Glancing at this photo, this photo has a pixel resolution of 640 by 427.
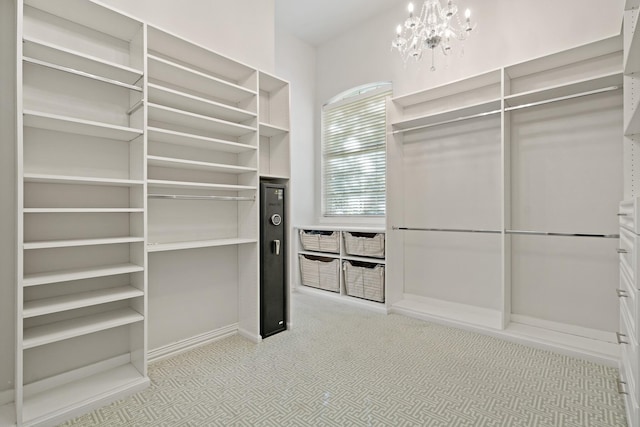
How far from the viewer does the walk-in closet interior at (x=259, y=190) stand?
189 centimetres

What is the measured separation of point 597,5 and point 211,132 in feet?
11.4

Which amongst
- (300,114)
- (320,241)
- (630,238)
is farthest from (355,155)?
(630,238)

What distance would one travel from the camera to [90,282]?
217 cm

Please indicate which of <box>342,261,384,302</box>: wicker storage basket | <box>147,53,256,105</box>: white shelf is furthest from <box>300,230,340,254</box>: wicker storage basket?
<box>147,53,256,105</box>: white shelf

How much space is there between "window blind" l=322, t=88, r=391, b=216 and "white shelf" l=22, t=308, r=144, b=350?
318 centimetres

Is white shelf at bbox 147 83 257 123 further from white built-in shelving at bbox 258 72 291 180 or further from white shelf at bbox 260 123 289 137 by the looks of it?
white built-in shelving at bbox 258 72 291 180

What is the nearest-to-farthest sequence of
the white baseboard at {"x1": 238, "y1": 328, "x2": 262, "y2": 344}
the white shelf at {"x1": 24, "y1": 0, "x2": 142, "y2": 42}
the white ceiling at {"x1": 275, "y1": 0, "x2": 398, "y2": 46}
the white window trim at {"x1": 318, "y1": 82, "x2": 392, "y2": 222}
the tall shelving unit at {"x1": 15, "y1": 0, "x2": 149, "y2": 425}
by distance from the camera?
the tall shelving unit at {"x1": 15, "y1": 0, "x2": 149, "y2": 425}
the white shelf at {"x1": 24, "y1": 0, "x2": 142, "y2": 42}
the white baseboard at {"x1": 238, "y1": 328, "x2": 262, "y2": 344}
the white ceiling at {"x1": 275, "y1": 0, "x2": 398, "y2": 46}
the white window trim at {"x1": 318, "y1": 82, "x2": 392, "y2": 222}

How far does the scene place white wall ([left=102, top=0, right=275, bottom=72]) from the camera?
250 centimetres

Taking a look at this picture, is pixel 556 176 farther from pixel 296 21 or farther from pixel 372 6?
pixel 296 21

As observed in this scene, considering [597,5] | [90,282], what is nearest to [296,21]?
[597,5]

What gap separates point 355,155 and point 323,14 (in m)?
1.92

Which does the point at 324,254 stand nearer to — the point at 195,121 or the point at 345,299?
the point at 345,299

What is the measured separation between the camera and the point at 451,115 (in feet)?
11.0

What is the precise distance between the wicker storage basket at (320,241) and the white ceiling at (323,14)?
A: 2.92 m
